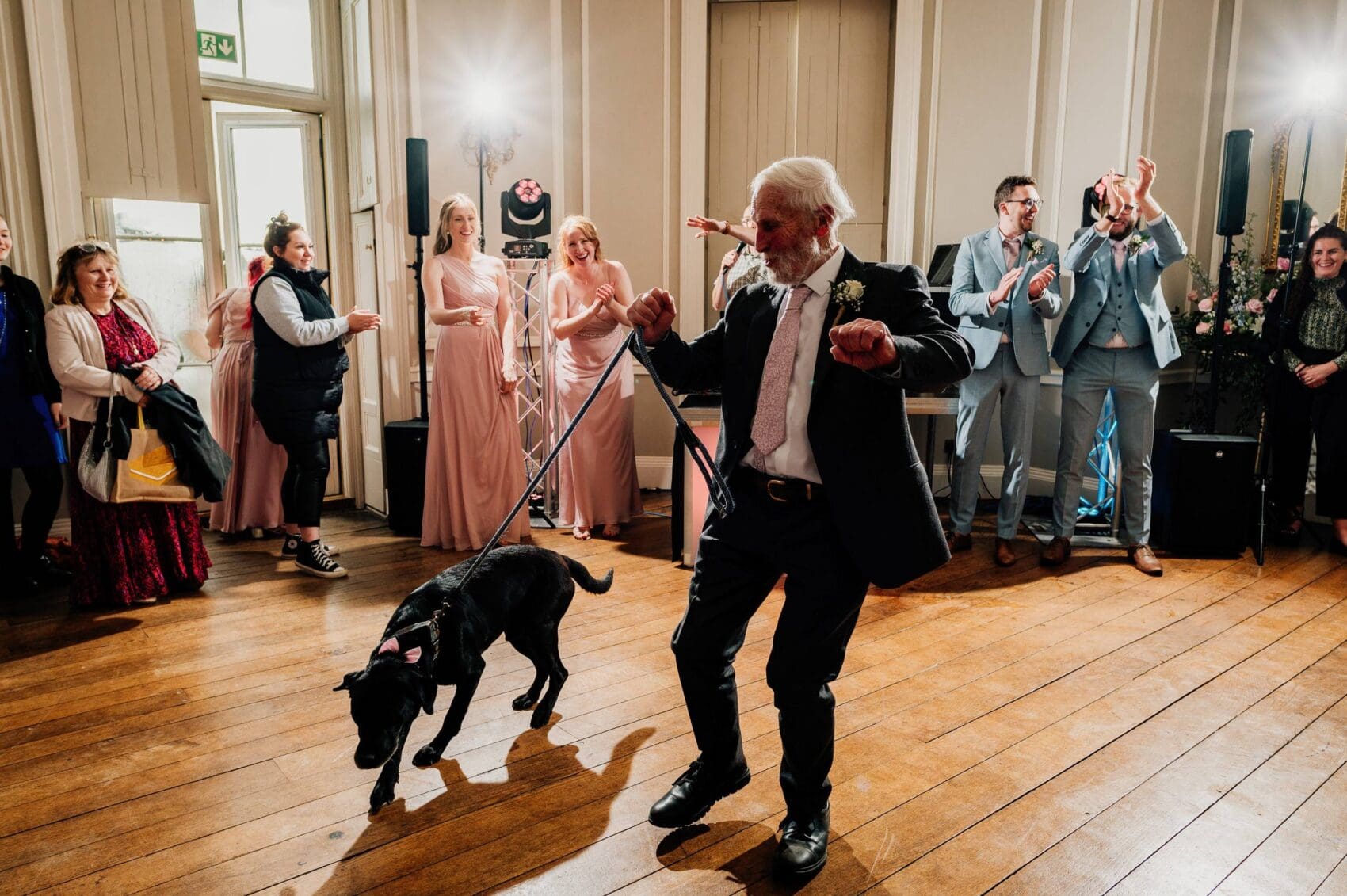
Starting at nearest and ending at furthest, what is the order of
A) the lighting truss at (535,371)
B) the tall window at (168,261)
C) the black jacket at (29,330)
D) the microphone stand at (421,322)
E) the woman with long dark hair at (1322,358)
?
the black jacket at (29,330), the woman with long dark hair at (1322,358), the tall window at (168,261), the microphone stand at (421,322), the lighting truss at (535,371)

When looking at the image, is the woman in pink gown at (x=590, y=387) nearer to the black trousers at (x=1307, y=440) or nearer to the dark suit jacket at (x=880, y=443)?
the dark suit jacket at (x=880, y=443)

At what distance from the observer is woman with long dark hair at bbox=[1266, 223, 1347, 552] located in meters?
4.50

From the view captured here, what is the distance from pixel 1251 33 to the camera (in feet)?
17.7

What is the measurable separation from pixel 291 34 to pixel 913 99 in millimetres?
3755

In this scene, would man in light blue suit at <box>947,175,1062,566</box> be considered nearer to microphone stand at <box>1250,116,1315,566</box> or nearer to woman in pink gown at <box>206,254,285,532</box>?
microphone stand at <box>1250,116,1315,566</box>

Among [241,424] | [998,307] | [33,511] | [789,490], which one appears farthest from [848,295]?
[241,424]

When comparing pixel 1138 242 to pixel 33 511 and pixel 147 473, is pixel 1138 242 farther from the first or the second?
pixel 33 511

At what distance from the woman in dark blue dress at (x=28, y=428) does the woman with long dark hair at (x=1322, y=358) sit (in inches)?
227

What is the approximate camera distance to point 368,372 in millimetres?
5422

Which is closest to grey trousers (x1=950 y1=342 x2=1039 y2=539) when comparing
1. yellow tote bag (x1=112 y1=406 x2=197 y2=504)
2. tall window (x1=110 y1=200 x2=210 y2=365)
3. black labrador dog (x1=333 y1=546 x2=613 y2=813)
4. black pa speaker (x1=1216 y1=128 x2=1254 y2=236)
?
black pa speaker (x1=1216 y1=128 x2=1254 y2=236)

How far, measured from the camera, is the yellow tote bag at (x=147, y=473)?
142 inches

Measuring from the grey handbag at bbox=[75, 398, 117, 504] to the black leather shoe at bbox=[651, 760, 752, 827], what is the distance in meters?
2.74

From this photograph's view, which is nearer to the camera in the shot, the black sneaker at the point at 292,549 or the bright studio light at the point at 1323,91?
the black sneaker at the point at 292,549

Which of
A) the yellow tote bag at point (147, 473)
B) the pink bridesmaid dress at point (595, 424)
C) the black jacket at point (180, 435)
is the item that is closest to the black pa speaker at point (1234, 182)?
the pink bridesmaid dress at point (595, 424)
